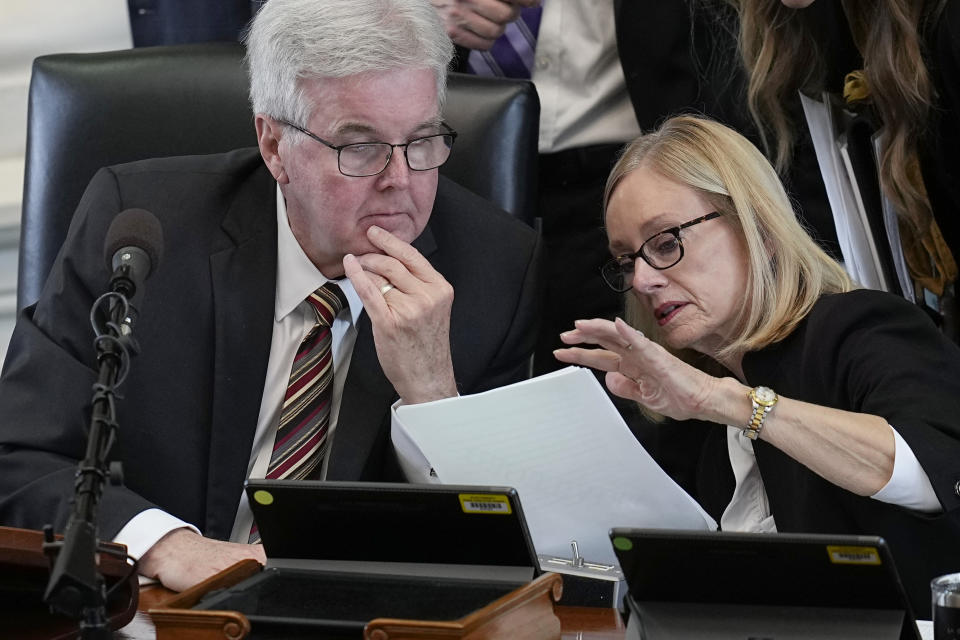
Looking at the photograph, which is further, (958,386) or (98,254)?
(98,254)

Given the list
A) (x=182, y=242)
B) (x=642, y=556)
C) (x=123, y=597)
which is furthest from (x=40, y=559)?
(x=182, y=242)

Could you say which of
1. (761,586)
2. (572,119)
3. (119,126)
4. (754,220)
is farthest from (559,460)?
(572,119)

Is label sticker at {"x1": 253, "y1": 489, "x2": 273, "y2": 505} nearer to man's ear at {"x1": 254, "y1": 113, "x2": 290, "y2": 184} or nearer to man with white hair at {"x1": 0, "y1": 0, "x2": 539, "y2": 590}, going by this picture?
man with white hair at {"x1": 0, "y1": 0, "x2": 539, "y2": 590}

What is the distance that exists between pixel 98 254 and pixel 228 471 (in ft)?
1.38

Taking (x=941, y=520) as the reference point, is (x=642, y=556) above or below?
above

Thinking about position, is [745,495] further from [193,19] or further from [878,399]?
[193,19]

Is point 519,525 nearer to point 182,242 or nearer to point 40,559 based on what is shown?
point 40,559

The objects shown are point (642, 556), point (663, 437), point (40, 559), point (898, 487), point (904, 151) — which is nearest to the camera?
point (642, 556)

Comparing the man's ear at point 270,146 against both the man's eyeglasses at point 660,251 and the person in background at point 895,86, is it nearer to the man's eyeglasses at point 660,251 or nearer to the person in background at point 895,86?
the man's eyeglasses at point 660,251

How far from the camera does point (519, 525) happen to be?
1.51 m

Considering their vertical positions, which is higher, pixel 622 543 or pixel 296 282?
pixel 622 543

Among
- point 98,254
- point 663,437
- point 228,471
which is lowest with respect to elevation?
point 663,437

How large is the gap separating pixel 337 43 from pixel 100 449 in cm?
102

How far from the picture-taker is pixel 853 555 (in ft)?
4.49
